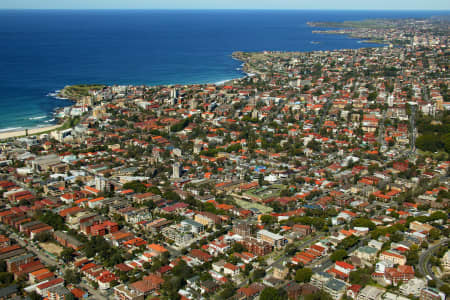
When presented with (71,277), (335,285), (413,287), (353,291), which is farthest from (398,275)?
(71,277)

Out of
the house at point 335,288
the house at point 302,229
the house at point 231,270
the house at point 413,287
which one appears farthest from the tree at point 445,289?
the house at point 231,270

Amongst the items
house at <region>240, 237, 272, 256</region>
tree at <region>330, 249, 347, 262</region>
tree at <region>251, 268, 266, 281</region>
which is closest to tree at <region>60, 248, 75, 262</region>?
house at <region>240, 237, 272, 256</region>

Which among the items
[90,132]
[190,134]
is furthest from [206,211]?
[90,132]

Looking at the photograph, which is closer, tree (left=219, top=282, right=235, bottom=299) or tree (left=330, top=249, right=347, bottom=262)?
tree (left=219, top=282, right=235, bottom=299)

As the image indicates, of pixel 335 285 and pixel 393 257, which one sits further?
pixel 393 257

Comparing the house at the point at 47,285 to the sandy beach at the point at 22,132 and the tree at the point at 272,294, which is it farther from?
the sandy beach at the point at 22,132

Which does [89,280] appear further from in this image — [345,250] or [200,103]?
[200,103]

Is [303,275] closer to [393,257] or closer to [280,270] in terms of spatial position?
[280,270]

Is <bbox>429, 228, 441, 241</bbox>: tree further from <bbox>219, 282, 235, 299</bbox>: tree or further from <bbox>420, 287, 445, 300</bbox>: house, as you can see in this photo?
Result: <bbox>219, 282, 235, 299</bbox>: tree

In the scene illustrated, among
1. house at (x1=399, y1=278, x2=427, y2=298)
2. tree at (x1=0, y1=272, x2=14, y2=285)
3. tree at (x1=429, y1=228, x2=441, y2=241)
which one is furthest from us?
tree at (x1=429, y1=228, x2=441, y2=241)
